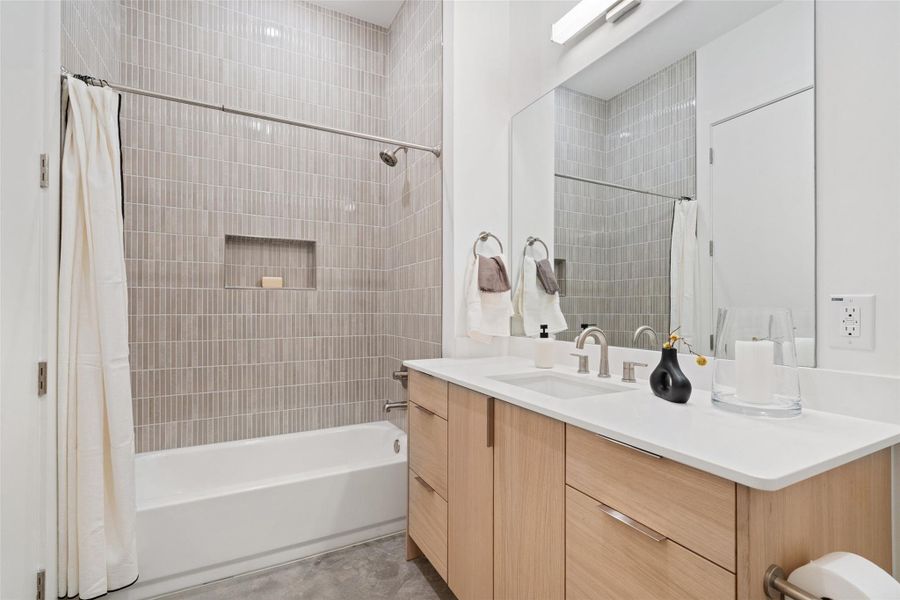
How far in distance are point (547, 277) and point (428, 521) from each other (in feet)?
3.76

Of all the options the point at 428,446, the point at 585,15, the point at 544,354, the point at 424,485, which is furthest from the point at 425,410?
the point at 585,15

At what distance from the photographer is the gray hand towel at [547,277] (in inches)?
Result: 75.2

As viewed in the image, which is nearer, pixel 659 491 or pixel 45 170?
pixel 659 491

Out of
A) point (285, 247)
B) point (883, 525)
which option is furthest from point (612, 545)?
point (285, 247)

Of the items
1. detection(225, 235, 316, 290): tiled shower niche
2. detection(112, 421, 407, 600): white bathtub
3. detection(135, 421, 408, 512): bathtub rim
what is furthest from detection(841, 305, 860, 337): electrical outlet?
detection(225, 235, 316, 290): tiled shower niche

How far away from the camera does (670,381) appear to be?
115 cm

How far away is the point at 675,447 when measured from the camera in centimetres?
75

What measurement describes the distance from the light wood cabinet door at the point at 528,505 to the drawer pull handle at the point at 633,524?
0.45 feet

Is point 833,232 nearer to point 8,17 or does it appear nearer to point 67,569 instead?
point 8,17

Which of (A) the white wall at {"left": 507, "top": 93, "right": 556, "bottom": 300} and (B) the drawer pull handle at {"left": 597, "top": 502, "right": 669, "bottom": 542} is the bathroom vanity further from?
(A) the white wall at {"left": 507, "top": 93, "right": 556, "bottom": 300}

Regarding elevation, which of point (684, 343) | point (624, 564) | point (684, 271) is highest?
point (684, 271)

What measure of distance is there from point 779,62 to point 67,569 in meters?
2.59

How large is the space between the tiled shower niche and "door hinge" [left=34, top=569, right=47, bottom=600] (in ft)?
4.87

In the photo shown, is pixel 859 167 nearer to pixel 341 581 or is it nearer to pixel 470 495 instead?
pixel 470 495
